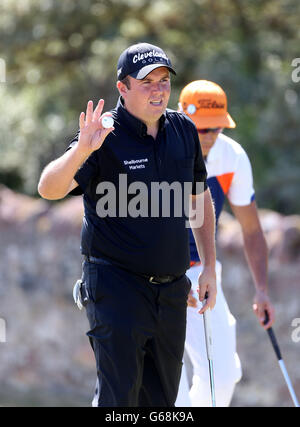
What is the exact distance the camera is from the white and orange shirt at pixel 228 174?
16.1 feet

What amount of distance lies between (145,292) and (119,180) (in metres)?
0.48

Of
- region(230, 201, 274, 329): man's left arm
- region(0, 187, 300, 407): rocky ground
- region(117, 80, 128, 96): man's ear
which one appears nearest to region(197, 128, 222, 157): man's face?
region(230, 201, 274, 329): man's left arm

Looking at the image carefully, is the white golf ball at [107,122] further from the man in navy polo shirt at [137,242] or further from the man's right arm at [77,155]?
the man in navy polo shirt at [137,242]

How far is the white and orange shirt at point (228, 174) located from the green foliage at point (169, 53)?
14.0ft

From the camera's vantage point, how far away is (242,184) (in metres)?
4.95

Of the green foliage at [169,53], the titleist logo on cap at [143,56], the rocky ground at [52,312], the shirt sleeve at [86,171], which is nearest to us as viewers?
the shirt sleeve at [86,171]

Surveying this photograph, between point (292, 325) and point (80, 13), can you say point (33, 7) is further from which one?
point (292, 325)

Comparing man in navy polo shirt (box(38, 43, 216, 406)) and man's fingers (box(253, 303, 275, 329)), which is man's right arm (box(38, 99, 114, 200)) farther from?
man's fingers (box(253, 303, 275, 329))

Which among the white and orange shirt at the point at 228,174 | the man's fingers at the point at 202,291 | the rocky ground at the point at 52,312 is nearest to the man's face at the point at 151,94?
the man's fingers at the point at 202,291

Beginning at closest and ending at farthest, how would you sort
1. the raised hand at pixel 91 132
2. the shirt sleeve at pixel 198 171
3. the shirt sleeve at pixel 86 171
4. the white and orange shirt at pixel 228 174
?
the raised hand at pixel 91 132, the shirt sleeve at pixel 86 171, the shirt sleeve at pixel 198 171, the white and orange shirt at pixel 228 174

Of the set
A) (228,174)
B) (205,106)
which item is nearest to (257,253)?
(228,174)

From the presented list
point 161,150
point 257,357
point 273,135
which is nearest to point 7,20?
point 273,135

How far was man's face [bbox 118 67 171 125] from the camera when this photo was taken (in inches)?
147

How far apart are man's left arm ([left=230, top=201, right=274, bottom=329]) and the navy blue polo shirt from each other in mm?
1243
